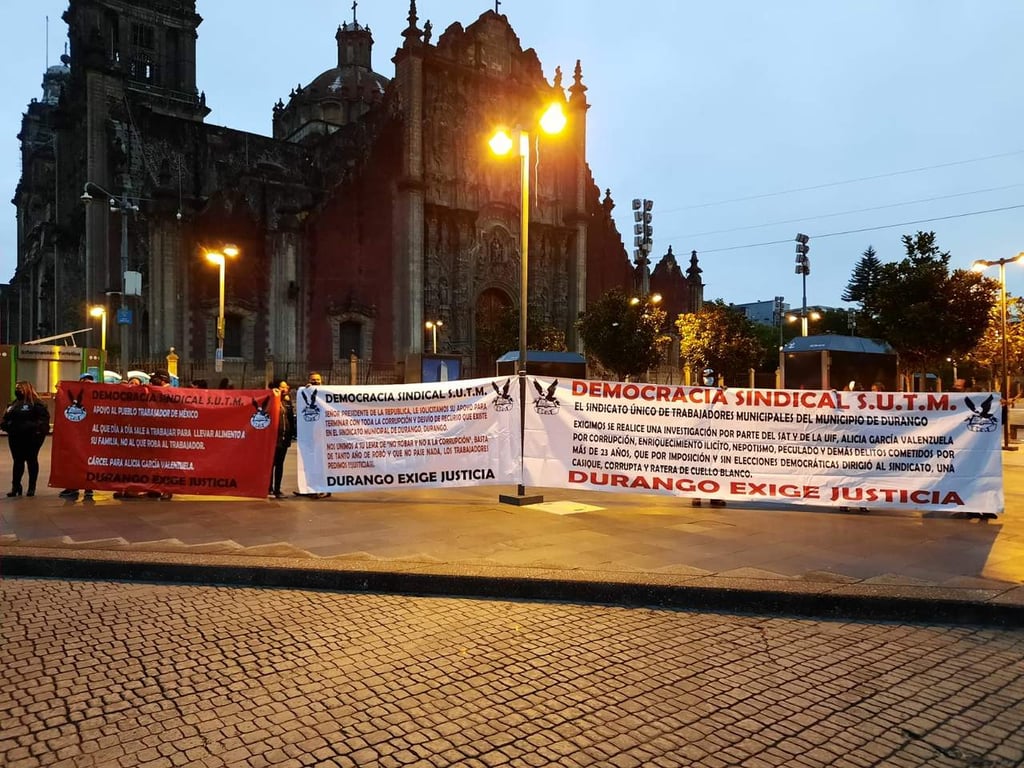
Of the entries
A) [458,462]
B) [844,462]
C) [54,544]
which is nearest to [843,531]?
[844,462]

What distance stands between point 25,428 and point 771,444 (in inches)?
401

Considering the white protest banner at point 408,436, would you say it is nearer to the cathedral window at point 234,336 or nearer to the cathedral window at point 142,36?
the cathedral window at point 234,336

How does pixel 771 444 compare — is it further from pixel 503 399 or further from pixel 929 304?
pixel 929 304

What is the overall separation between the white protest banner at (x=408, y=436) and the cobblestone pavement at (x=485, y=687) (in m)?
4.15

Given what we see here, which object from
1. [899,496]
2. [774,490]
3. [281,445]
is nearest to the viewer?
[899,496]

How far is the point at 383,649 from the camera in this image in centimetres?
491

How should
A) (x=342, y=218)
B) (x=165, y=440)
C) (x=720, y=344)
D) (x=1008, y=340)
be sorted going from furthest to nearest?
(x=342, y=218), (x=720, y=344), (x=1008, y=340), (x=165, y=440)

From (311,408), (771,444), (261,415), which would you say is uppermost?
(311,408)

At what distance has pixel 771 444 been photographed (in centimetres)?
930

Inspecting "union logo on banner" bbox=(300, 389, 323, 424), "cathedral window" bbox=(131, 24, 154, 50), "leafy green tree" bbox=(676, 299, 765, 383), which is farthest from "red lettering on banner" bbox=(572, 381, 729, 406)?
"cathedral window" bbox=(131, 24, 154, 50)

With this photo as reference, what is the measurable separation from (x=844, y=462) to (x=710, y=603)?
4.16m

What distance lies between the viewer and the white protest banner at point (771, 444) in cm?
889

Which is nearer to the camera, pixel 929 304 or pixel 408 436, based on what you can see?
pixel 408 436

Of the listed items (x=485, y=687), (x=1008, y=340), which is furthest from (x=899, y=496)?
(x=1008, y=340)
